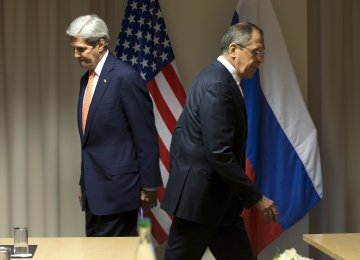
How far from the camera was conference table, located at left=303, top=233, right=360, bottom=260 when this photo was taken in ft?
8.66

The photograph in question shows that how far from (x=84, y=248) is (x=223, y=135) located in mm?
818

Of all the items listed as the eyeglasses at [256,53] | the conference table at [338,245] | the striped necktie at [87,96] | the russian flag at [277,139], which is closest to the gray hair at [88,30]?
the striped necktie at [87,96]

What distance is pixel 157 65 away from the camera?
4.59 meters

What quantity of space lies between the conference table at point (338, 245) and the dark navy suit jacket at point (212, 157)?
42cm

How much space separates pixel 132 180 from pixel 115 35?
1328 millimetres

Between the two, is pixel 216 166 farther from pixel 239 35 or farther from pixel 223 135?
pixel 239 35

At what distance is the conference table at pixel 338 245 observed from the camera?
2639mm

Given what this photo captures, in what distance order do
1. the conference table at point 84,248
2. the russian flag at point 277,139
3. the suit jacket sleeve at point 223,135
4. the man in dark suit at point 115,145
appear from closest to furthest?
the conference table at point 84,248, the suit jacket sleeve at point 223,135, the man in dark suit at point 115,145, the russian flag at point 277,139

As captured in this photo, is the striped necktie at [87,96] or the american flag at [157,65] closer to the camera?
the striped necktie at [87,96]

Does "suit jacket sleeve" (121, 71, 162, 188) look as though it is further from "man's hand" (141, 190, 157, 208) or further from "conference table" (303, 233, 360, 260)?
"conference table" (303, 233, 360, 260)

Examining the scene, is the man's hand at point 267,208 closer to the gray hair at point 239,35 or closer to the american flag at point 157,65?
the gray hair at point 239,35

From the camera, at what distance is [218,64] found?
3363 mm

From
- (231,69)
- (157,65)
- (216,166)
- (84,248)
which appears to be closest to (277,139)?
(157,65)

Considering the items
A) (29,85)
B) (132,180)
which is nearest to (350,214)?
(132,180)
